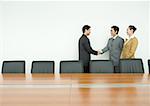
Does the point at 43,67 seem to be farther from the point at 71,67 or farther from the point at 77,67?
the point at 77,67

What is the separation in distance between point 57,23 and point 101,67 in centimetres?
247

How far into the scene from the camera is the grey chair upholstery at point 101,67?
4070 mm

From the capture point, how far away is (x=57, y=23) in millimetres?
6133

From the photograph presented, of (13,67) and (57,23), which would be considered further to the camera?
(57,23)

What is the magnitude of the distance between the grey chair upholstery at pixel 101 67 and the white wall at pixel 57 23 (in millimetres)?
2114

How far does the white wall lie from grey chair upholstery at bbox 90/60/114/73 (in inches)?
83.2

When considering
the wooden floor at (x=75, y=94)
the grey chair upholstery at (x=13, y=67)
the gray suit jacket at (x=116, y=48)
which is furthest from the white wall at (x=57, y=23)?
the wooden floor at (x=75, y=94)

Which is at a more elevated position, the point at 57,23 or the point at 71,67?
the point at 57,23

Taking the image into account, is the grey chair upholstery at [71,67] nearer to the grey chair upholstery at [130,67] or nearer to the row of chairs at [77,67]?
the row of chairs at [77,67]

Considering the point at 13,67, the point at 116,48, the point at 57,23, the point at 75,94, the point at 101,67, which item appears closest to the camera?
the point at 75,94

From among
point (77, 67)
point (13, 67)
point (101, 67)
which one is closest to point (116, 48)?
point (101, 67)

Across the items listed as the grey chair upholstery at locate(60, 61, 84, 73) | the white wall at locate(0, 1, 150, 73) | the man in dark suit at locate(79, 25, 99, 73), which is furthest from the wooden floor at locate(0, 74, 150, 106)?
the white wall at locate(0, 1, 150, 73)

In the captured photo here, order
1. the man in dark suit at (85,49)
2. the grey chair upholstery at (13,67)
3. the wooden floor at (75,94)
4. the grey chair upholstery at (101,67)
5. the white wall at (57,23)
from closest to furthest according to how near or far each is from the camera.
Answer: the wooden floor at (75,94) → the grey chair upholstery at (101,67) → the grey chair upholstery at (13,67) → the man in dark suit at (85,49) → the white wall at (57,23)

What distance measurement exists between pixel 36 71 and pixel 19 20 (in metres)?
2.38
